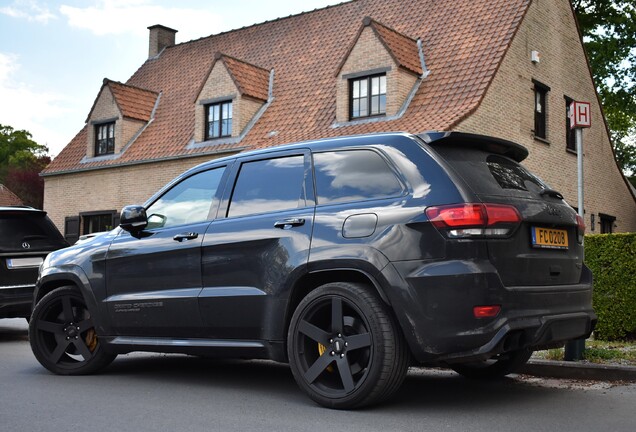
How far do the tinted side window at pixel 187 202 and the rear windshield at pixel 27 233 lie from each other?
409cm

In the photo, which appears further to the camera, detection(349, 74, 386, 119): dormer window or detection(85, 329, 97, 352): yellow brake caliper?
detection(349, 74, 386, 119): dormer window

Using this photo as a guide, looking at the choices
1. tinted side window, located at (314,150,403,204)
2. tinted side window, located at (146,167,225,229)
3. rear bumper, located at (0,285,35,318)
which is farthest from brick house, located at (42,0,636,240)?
tinted side window, located at (314,150,403,204)

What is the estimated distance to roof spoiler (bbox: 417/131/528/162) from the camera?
541 cm

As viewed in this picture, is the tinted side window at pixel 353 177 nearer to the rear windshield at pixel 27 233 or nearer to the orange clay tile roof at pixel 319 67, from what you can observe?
the rear windshield at pixel 27 233

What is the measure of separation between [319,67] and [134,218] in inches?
692

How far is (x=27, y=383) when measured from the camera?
21.8ft

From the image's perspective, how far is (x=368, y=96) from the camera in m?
20.6

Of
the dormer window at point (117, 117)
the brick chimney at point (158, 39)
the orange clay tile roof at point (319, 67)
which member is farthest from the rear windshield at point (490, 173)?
the brick chimney at point (158, 39)

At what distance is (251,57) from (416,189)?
22300 millimetres

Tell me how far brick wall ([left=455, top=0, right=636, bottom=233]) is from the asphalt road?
12.4 metres

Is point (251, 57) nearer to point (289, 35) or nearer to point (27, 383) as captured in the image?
point (289, 35)

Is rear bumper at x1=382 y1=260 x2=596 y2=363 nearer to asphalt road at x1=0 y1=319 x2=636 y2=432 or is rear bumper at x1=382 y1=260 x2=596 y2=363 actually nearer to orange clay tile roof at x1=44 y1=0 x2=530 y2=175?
asphalt road at x1=0 y1=319 x2=636 y2=432

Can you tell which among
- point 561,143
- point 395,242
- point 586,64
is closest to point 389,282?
point 395,242

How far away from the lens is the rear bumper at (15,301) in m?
9.84
